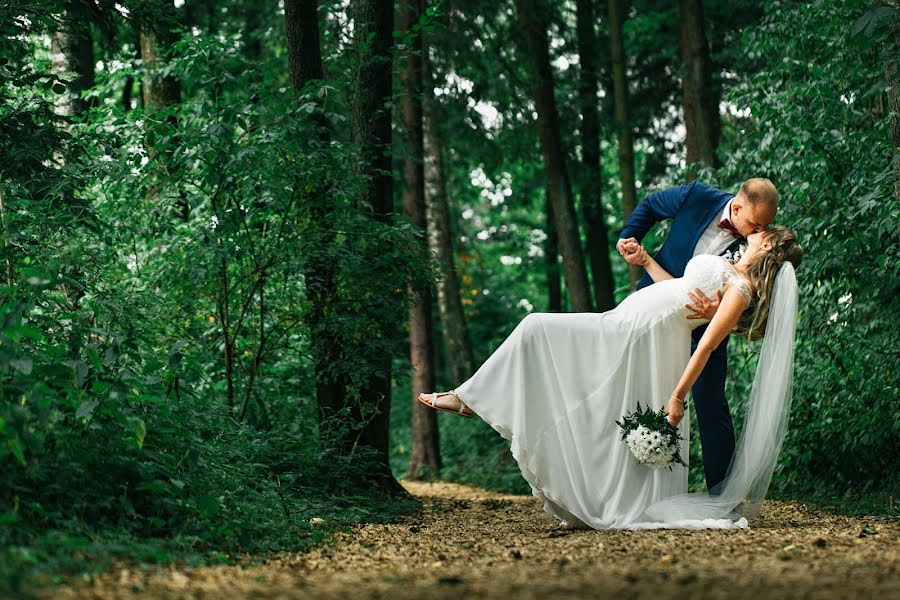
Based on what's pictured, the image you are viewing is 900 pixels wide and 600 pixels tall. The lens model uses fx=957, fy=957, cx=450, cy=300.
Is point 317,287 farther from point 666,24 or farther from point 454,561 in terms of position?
point 666,24

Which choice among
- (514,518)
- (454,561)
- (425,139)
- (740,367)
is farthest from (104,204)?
(425,139)

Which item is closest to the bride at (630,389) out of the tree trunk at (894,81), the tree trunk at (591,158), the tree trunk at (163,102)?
the tree trunk at (894,81)

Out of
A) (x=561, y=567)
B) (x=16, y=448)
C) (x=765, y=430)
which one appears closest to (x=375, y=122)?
(x=765, y=430)

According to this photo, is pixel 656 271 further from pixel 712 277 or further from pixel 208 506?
pixel 208 506

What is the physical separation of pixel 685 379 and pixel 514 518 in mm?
2367

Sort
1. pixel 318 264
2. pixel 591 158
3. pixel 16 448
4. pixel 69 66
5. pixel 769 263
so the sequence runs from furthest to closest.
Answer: pixel 591 158 → pixel 69 66 → pixel 318 264 → pixel 769 263 → pixel 16 448

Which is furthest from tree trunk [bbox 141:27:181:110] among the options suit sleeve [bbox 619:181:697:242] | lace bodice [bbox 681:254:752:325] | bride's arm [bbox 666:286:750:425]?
bride's arm [bbox 666:286:750:425]

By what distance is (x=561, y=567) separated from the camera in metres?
4.37

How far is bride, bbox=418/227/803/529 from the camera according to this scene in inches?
241

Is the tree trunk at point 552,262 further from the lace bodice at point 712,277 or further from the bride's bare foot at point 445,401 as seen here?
the bride's bare foot at point 445,401

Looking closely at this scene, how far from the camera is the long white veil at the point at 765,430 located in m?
Result: 6.21

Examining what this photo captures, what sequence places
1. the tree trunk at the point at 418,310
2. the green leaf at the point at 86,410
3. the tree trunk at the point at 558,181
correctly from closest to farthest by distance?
→ the green leaf at the point at 86,410
the tree trunk at the point at 418,310
the tree trunk at the point at 558,181

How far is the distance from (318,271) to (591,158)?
10.5 m

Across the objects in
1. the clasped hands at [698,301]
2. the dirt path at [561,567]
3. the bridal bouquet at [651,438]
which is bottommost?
the dirt path at [561,567]
